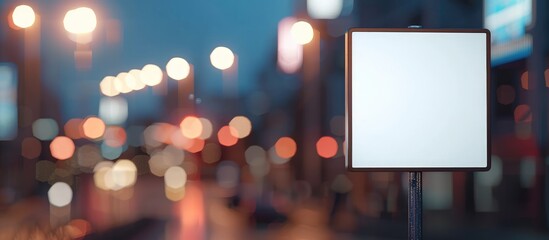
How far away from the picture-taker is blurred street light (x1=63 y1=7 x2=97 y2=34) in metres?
18.9

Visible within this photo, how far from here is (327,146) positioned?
5809cm

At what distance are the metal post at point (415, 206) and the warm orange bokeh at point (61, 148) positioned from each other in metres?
75.7

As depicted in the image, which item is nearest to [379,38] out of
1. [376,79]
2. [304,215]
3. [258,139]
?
[376,79]

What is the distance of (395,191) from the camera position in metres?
39.5

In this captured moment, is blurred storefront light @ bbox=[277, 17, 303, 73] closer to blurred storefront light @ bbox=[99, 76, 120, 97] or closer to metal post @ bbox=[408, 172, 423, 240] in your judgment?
blurred storefront light @ bbox=[99, 76, 120, 97]

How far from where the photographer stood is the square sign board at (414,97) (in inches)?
246

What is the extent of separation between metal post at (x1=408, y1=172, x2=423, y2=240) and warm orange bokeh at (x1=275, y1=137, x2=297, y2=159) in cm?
7095

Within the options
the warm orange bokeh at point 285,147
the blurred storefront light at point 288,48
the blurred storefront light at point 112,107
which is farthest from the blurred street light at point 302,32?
the warm orange bokeh at point 285,147

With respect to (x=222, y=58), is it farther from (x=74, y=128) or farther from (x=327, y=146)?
(x=74, y=128)

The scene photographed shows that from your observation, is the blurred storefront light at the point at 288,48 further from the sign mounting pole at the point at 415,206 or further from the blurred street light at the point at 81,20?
the sign mounting pole at the point at 415,206

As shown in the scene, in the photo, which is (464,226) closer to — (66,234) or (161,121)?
(66,234)

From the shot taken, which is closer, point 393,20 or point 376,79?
point 376,79

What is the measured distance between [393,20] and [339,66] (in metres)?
8.66

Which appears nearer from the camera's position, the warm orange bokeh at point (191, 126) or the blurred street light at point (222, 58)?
the blurred street light at point (222, 58)
